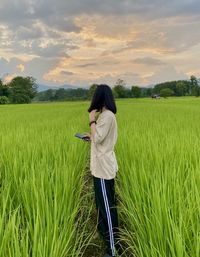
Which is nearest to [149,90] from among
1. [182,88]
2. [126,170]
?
[182,88]

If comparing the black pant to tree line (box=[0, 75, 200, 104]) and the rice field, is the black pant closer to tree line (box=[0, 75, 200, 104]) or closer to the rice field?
the rice field

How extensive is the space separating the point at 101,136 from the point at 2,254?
96 centimetres

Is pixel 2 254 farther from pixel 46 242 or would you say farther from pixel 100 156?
pixel 100 156

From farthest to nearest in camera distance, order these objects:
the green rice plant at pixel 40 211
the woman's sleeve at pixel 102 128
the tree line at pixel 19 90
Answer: the tree line at pixel 19 90, the woman's sleeve at pixel 102 128, the green rice plant at pixel 40 211

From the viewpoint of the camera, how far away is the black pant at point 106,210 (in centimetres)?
209

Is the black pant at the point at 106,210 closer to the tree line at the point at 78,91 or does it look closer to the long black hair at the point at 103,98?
the long black hair at the point at 103,98

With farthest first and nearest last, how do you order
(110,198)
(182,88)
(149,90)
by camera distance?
(149,90), (182,88), (110,198)

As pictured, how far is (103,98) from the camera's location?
210 cm

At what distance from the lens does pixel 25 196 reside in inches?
78.9

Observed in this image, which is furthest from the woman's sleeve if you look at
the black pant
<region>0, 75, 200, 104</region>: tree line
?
<region>0, 75, 200, 104</region>: tree line

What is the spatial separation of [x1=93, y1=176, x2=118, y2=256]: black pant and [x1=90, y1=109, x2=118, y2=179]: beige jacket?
0.07 metres

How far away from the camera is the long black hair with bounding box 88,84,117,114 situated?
2072 mm

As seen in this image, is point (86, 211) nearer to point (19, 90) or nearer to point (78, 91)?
point (19, 90)

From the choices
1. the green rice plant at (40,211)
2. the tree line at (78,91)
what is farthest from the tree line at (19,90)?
the green rice plant at (40,211)
